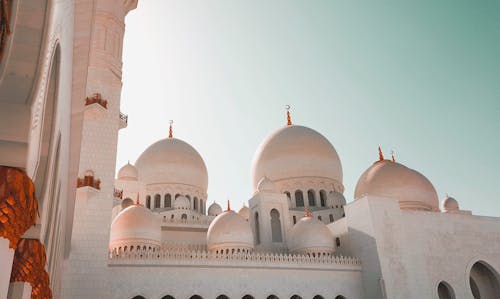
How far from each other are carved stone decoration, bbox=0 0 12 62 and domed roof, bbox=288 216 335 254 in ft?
56.1

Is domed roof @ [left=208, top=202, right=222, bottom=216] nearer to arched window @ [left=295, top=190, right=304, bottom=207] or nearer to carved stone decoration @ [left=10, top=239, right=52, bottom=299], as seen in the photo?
arched window @ [left=295, top=190, right=304, bottom=207]

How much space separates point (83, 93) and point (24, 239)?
11.2ft

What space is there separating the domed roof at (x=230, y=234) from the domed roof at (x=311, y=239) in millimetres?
2344

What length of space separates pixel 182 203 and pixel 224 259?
9.18 metres

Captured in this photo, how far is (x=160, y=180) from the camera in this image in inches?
999

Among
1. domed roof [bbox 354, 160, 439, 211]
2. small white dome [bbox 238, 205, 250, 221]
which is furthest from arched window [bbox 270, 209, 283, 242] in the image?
domed roof [bbox 354, 160, 439, 211]

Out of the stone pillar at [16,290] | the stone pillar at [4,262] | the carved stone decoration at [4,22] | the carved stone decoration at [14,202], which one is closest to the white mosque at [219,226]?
the stone pillar at [16,290]

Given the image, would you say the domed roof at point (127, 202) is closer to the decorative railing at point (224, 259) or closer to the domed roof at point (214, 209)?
the domed roof at point (214, 209)

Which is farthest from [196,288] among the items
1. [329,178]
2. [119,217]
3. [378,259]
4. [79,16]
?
[329,178]

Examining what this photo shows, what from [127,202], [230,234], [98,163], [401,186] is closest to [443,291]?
[401,186]

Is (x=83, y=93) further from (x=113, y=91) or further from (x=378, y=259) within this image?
(x=378, y=259)

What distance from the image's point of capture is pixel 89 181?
13.0m

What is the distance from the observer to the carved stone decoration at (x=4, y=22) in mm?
1908

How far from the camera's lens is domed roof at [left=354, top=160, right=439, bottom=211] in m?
21.6
